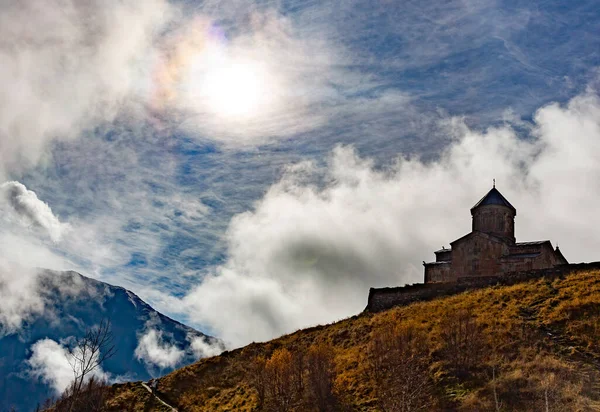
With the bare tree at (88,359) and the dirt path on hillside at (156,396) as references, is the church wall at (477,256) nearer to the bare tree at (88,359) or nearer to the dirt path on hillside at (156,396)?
the dirt path on hillside at (156,396)

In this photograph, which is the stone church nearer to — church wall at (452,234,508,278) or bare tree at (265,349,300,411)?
church wall at (452,234,508,278)

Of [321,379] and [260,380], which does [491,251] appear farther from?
[260,380]

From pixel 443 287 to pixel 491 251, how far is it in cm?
575

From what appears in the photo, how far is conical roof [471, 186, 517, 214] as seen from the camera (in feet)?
165

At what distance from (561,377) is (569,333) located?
17.2 feet

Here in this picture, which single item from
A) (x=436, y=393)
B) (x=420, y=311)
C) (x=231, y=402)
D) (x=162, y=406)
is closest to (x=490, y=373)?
(x=436, y=393)

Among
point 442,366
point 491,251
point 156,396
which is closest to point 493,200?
→ point 491,251

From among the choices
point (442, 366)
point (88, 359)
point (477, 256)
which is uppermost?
point (477, 256)

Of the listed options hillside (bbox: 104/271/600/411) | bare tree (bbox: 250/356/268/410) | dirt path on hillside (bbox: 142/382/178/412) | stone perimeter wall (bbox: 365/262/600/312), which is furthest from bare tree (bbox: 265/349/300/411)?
stone perimeter wall (bbox: 365/262/600/312)

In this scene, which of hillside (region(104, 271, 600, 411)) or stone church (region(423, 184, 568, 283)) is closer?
hillside (region(104, 271, 600, 411))

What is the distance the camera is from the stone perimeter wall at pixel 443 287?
130 feet

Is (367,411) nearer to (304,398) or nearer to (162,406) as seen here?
(304,398)

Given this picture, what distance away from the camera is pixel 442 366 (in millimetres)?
28734

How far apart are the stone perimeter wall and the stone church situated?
111 inches
